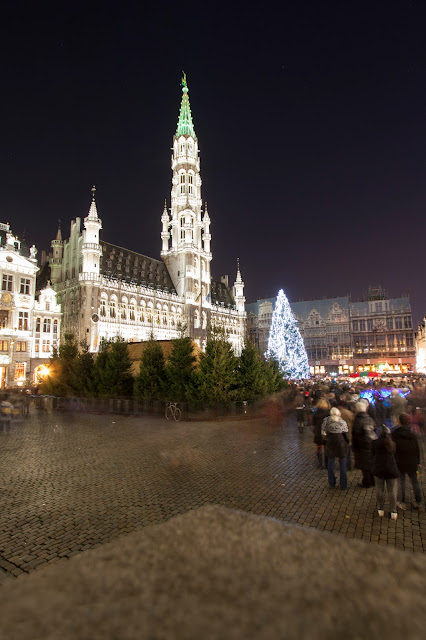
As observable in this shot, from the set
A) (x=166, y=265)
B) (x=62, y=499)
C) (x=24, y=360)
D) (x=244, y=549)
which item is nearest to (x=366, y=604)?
(x=244, y=549)

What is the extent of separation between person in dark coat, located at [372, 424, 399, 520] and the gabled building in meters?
50.1

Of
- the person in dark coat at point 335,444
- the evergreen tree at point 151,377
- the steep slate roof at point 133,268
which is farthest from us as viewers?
the steep slate roof at point 133,268

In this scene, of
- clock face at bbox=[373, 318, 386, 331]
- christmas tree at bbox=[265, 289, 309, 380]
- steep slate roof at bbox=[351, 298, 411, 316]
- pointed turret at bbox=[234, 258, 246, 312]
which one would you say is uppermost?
pointed turret at bbox=[234, 258, 246, 312]

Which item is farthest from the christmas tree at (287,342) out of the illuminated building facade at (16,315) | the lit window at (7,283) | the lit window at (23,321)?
the lit window at (7,283)

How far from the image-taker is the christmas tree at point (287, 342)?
47.1 m

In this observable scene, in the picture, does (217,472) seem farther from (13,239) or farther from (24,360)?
(13,239)

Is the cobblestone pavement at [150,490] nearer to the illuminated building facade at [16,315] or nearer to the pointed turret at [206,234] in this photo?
the illuminated building facade at [16,315]

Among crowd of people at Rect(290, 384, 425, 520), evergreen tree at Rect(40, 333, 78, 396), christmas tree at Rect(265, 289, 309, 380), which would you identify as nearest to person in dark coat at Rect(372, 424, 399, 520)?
crowd of people at Rect(290, 384, 425, 520)

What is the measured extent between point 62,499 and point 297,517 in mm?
5004

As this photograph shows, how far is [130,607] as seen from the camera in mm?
1091

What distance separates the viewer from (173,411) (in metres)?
21.2

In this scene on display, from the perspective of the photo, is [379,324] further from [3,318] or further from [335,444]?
[335,444]

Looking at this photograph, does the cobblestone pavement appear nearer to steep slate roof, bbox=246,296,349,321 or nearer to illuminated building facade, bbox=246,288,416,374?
illuminated building facade, bbox=246,288,416,374

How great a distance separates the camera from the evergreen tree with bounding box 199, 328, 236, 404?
21.4 meters
